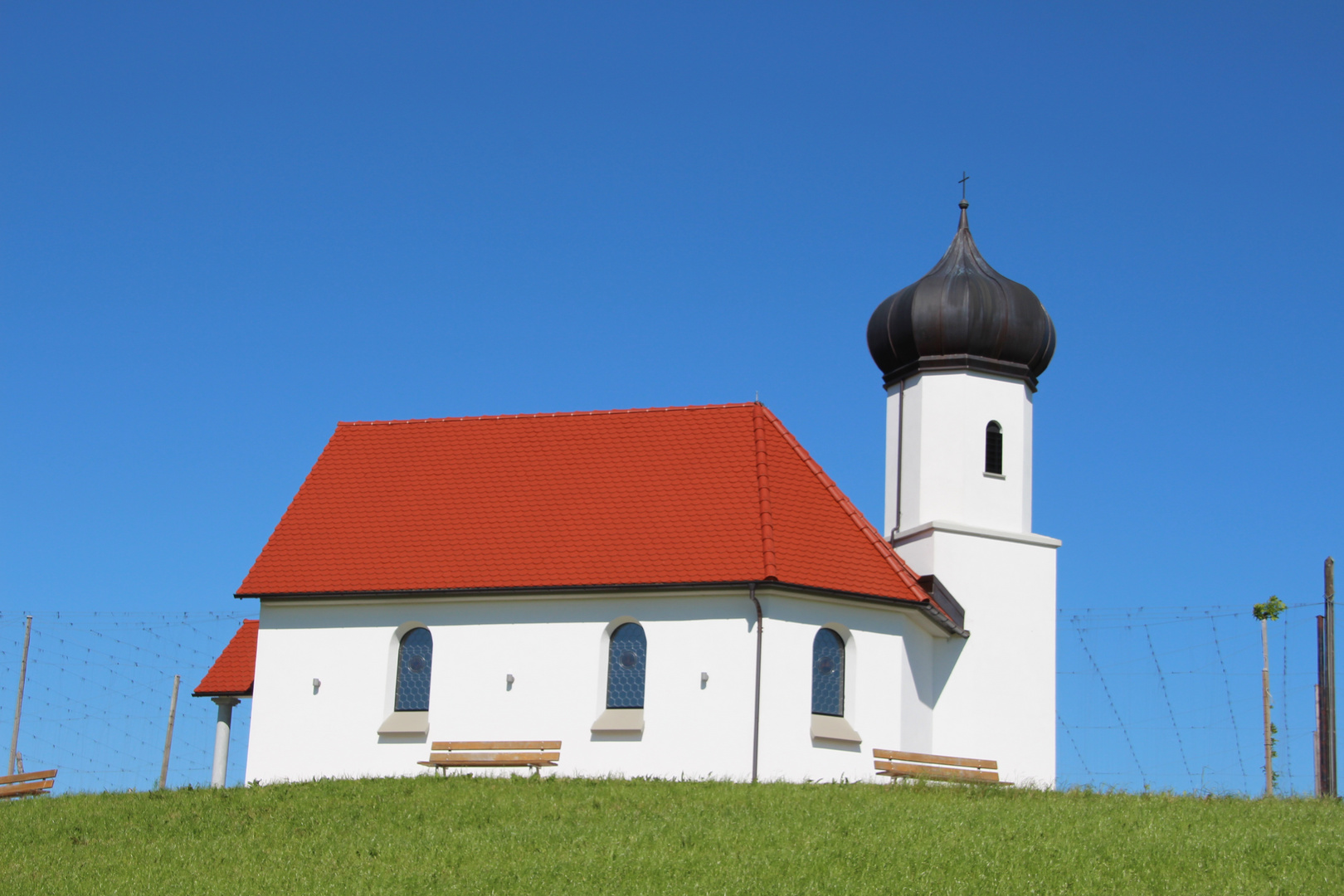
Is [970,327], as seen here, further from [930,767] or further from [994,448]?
[930,767]

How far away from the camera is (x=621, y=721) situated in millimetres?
23641

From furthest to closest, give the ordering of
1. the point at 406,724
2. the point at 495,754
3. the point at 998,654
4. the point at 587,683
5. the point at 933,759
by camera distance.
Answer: the point at 998,654 → the point at 406,724 → the point at 587,683 → the point at 495,754 → the point at 933,759

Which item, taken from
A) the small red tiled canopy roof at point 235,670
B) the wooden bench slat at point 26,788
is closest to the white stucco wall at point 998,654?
the small red tiled canopy roof at point 235,670

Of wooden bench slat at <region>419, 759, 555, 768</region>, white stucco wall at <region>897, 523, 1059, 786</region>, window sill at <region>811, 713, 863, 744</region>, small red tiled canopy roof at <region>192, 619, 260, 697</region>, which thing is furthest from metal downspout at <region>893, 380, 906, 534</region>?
small red tiled canopy roof at <region>192, 619, 260, 697</region>

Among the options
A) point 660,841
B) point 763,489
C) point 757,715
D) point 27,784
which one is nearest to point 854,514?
point 763,489

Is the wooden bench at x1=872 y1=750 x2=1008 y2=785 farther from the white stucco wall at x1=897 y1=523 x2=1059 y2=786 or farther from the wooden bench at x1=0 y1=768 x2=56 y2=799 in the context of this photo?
the wooden bench at x1=0 y1=768 x2=56 y2=799

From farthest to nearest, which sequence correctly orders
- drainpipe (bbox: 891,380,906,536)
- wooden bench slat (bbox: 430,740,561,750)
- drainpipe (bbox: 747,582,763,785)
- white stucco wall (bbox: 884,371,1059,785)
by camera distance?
drainpipe (bbox: 891,380,906,536), white stucco wall (bbox: 884,371,1059,785), wooden bench slat (bbox: 430,740,561,750), drainpipe (bbox: 747,582,763,785)

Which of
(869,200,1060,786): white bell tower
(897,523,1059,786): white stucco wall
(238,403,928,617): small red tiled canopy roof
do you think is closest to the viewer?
(238,403,928,617): small red tiled canopy roof

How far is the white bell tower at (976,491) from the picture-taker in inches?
1000

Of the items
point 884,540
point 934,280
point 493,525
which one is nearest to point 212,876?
point 493,525

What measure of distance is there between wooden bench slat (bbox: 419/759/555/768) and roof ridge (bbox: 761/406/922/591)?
6.20 meters

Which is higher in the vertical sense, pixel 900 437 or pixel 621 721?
pixel 900 437

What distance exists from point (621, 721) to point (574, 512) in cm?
388

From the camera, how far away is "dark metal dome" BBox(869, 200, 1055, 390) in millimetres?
26922
